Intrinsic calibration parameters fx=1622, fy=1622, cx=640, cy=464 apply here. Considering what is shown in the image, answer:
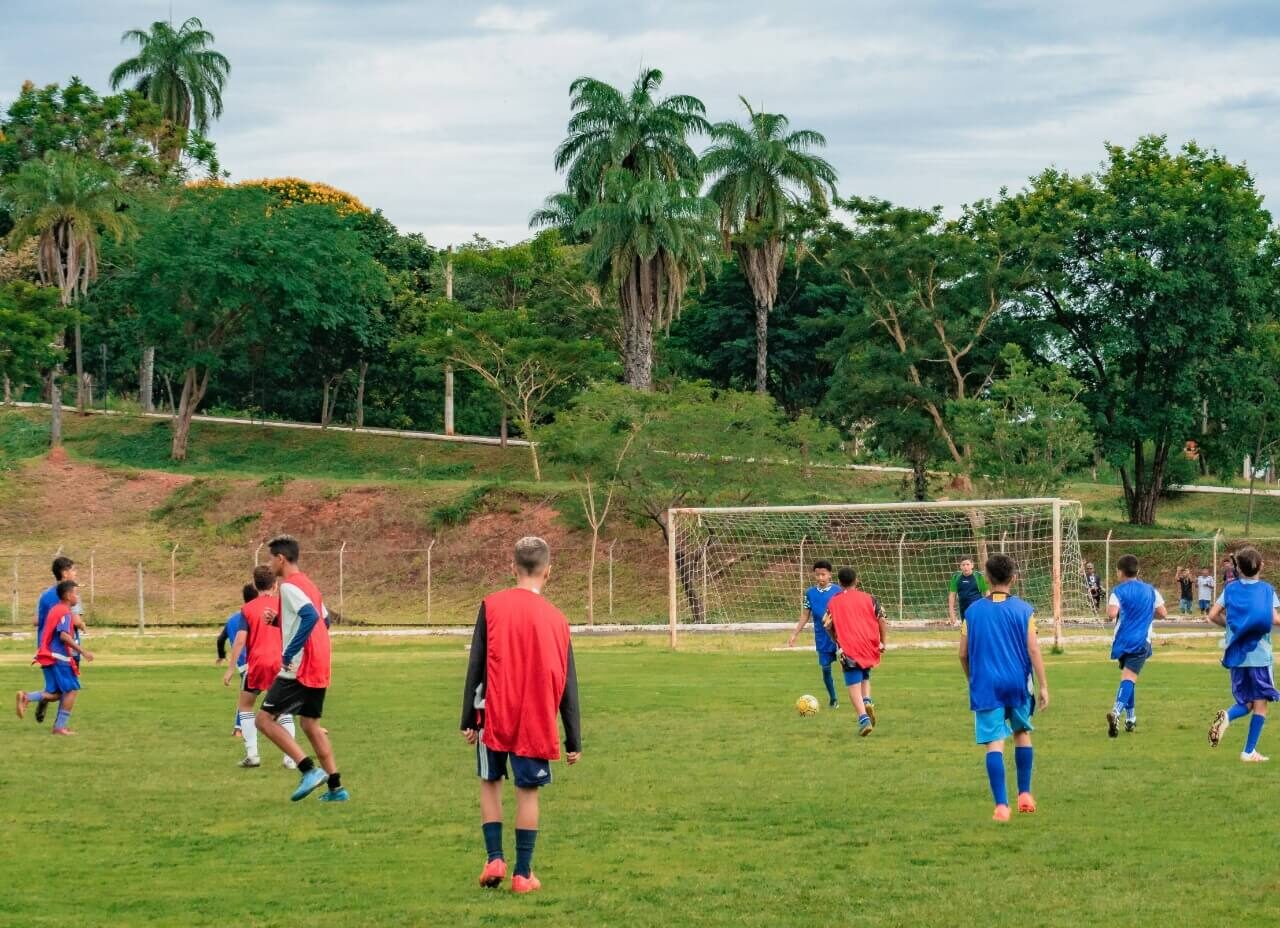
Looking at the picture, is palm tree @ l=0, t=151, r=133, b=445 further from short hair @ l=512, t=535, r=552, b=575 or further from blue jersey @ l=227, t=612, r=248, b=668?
short hair @ l=512, t=535, r=552, b=575

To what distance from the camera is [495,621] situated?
8797 mm

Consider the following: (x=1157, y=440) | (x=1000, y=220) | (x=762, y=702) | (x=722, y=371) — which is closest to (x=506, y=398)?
(x=722, y=371)

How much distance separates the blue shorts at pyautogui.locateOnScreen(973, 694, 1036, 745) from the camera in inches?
437

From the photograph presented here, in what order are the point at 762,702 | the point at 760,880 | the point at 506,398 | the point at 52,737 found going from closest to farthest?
the point at 760,880
the point at 52,737
the point at 762,702
the point at 506,398

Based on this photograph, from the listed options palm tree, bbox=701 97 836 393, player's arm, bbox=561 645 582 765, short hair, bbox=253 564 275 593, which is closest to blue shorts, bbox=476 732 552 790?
player's arm, bbox=561 645 582 765

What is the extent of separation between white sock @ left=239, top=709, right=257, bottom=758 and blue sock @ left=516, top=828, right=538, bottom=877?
241 inches

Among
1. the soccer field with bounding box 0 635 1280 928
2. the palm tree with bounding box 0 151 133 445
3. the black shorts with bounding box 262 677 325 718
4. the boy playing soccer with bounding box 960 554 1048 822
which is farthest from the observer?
the palm tree with bounding box 0 151 133 445

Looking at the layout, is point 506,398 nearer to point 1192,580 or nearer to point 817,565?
point 1192,580

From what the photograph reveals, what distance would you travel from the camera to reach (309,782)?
1234cm

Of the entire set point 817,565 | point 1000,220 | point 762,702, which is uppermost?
point 1000,220

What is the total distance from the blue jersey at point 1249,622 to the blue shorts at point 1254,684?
67mm

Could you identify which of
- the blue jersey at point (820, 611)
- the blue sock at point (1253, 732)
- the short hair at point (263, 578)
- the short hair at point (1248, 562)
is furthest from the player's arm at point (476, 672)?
the blue jersey at point (820, 611)

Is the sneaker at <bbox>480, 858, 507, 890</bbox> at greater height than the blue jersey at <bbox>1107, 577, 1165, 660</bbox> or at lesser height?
lesser

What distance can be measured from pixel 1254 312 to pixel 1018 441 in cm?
1183
